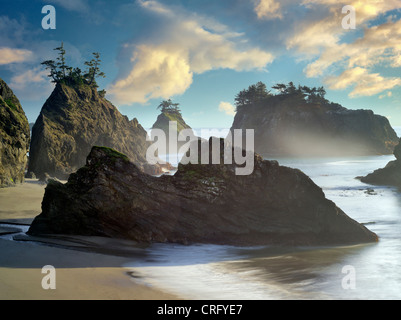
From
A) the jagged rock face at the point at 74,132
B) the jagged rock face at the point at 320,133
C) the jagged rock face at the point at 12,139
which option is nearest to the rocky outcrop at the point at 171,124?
the jagged rock face at the point at 320,133

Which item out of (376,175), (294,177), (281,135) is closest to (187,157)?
(294,177)

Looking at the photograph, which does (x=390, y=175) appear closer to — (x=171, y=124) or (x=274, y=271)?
(x=274, y=271)

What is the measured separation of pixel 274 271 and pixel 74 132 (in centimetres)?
4009

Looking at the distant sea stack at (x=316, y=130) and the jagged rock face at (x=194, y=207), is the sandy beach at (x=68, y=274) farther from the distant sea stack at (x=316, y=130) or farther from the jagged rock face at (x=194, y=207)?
the distant sea stack at (x=316, y=130)

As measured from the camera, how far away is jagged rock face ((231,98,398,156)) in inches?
3939

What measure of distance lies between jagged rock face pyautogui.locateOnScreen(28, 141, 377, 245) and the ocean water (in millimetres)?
595

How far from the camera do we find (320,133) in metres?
101

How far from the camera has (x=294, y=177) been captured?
11.8 meters

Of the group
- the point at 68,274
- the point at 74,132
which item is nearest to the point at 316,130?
the point at 74,132

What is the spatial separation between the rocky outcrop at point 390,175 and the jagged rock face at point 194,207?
26.7 m

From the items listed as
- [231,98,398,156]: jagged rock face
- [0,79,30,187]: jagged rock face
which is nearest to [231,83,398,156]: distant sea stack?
[231,98,398,156]: jagged rock face

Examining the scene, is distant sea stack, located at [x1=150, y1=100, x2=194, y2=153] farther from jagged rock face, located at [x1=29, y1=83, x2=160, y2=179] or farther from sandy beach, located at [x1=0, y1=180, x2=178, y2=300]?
sandy beach, located at [x1=0, y1=180, x2=178, y2=300]

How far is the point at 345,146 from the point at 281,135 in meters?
21.3
